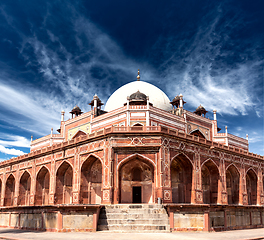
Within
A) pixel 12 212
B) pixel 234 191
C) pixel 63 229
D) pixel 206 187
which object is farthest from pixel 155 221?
pixel 234 191

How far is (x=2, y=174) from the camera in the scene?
38812 millimetres

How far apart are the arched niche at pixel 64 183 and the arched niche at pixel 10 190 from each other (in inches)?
423

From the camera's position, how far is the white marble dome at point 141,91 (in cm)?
3734

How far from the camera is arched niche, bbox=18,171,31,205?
3416cm

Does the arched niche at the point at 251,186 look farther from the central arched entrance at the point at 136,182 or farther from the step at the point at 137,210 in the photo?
the step at the point at 137,210

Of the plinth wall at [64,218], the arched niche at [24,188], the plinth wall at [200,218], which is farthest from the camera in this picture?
the arched niche at [24,188]

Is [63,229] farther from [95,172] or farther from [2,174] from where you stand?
[2,174]

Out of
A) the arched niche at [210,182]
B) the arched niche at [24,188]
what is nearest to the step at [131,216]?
the arched niche at [210,182]

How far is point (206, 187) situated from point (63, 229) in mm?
17415

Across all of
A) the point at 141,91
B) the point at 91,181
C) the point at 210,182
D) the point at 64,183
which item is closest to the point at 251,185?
the point at 210,182

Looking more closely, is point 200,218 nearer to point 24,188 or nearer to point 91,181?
point 91,181

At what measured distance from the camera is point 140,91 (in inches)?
1487

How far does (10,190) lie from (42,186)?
27.0 feet

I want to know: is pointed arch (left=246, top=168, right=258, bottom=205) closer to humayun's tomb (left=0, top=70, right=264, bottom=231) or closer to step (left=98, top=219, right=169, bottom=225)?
humayun's tomb (left=0, top=70, right=264, bottom=231)
